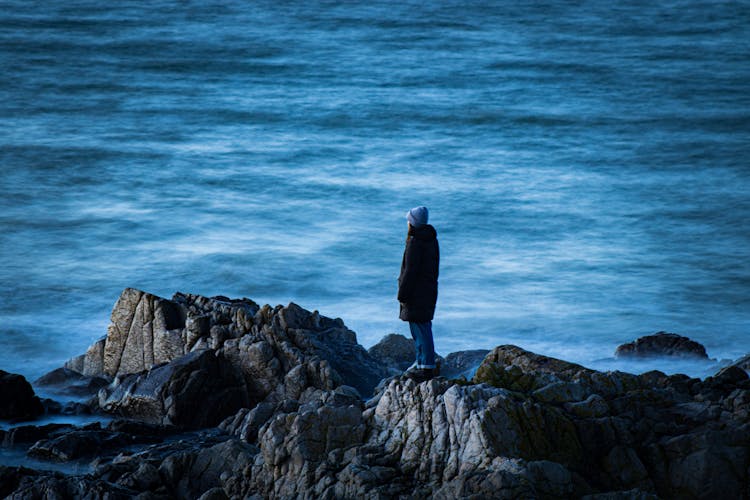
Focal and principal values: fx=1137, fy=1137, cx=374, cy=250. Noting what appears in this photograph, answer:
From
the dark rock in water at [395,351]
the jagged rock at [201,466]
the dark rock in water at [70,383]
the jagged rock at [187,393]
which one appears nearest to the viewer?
the jagged rock at [201,466]

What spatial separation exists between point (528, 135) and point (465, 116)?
247cm

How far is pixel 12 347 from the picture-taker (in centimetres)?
1446

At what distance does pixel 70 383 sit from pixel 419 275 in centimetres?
446

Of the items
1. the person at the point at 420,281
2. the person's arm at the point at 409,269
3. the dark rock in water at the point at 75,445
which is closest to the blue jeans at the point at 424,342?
the person at the point at 420,281

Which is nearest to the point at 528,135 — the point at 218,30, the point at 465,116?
the point at 465,116

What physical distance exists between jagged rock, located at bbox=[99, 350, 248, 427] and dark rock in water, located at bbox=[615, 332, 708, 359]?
4.74 metres

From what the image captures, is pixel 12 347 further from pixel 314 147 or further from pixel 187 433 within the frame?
pixel 314 147

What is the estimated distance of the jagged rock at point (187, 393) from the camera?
402 inches

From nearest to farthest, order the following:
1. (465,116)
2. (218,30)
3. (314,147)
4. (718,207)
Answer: (718,207) → (314,147) → (465,116) → (218,30)

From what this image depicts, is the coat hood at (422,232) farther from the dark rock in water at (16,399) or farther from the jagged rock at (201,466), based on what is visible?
the dark rock in water at (16,399)

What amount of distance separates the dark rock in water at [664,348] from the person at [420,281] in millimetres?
3810

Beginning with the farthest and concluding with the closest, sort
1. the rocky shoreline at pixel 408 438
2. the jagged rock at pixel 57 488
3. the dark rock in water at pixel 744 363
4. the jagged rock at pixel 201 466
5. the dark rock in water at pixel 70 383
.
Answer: the dark rock in water at pixel 70 383, the dark rock in water at pixel 744 363, the jagged rock at pixel 201 466, the jagged rock at pixel 57 488, the rocky shoreline at pixel 408 438

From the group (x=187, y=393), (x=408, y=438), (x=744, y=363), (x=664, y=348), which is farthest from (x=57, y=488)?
(x=664, y=348)

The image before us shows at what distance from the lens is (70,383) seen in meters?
12.0
